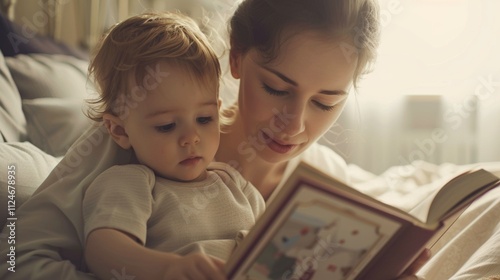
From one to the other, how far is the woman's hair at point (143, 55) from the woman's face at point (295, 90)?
17cm

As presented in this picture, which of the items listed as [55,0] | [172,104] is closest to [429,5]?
[55,0]

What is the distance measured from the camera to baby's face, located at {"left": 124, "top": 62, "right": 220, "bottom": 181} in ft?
3.35

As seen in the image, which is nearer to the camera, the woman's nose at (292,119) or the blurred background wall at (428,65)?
the woman's nose at (292,119)

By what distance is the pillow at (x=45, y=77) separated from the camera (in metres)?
1.78

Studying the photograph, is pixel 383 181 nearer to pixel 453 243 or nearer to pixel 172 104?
pixel 453 243

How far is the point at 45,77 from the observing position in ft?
5.99

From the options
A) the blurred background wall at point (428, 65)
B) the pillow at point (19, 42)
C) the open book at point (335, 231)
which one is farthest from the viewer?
the blurred background wall at point (428, 65)

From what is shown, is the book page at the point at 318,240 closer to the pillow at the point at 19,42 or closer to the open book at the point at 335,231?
the open book at the point at 335,231

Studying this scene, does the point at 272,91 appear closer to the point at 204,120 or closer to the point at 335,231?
the point at 204,120

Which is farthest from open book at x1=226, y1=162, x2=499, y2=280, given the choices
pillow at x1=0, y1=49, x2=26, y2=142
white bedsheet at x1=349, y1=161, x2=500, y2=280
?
pillow at x1=0, y1=49, x2=26, y2=142

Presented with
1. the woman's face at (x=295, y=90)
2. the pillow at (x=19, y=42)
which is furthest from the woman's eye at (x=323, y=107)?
the pillow at (x=19, y=42)

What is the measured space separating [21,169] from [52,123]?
0.50m

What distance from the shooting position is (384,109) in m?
2.96

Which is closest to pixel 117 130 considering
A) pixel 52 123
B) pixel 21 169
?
pixel 21 169
